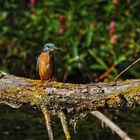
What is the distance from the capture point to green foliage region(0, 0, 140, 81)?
959 centimetres

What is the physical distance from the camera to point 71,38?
31.8 feet

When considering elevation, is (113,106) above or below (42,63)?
below

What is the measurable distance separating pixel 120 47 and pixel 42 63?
4.75m

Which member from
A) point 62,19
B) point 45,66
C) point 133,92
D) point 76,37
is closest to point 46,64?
point 45,66

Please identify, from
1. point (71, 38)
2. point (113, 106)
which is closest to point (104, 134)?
point (71, 38)

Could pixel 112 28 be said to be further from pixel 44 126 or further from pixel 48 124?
pixel 48 124

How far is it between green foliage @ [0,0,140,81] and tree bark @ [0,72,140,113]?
229 inches

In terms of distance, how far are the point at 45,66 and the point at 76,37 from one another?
481 centimetres

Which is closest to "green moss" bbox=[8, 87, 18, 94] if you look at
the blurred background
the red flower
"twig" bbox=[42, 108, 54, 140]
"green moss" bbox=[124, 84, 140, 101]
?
"twig" bbox=[42, 108, 54, 140]

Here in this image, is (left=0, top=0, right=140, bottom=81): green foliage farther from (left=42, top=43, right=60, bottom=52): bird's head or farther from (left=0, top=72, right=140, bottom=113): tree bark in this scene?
(left=0, top=72, right=140, bottom=113): tree bark

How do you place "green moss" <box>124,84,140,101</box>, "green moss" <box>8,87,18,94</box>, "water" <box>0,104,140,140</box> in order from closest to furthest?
"green moss" <box>124,84,140,101</box>, "green moss" <box>8,87,18,94</box>, "water" <box>0,104,140,140</box>

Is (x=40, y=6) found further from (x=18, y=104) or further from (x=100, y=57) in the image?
(x=18, y=104)

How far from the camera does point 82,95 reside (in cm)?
351

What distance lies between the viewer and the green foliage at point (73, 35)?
9594 mm
